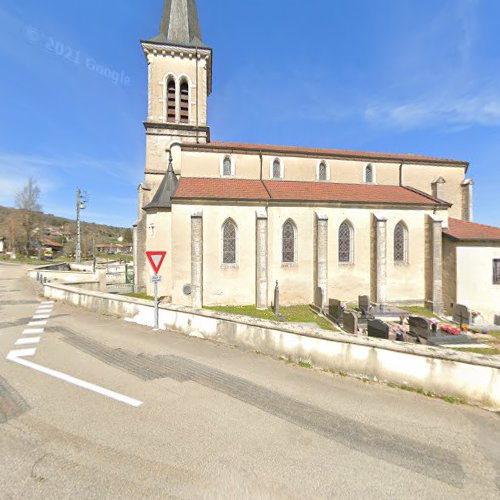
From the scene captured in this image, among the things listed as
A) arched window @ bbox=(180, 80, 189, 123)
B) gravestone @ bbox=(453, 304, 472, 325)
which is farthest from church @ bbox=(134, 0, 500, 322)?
gravestone @ bbox=(453, 304, 472, 325)

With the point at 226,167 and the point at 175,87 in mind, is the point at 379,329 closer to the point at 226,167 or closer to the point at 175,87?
the point at 226,167

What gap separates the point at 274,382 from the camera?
13.4 ft

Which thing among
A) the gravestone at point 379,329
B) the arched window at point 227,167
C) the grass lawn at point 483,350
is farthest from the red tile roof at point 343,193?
the grass lawn at point 483,350

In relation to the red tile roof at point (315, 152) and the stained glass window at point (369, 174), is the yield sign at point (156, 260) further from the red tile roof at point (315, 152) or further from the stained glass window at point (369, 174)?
the stained glass window at point (369, 174)

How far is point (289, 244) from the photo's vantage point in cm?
1489

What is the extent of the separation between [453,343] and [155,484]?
35.9 ft

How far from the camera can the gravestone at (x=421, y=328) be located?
9031mm

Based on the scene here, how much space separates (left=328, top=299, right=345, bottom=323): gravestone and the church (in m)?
1.32

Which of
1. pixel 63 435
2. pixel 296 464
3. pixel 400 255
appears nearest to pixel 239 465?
pixel 296 464

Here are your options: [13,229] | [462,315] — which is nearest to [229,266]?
[462,315]

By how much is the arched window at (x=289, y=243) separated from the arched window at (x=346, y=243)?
319 cm

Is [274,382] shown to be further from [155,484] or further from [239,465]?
[155,484]

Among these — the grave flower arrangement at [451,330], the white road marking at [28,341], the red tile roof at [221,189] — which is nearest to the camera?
the white road marking at [28,341]

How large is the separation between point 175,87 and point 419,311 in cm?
2395
